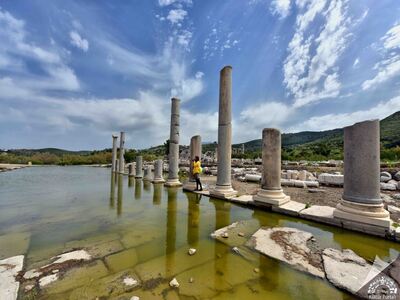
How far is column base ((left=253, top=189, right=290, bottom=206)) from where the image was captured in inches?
231

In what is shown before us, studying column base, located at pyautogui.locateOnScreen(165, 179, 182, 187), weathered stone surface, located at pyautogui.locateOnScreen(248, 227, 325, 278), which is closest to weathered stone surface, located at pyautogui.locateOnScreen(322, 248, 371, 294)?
weathered stone surface, located at pyautogui.locateOnScreen(248, 227, 325, 278)

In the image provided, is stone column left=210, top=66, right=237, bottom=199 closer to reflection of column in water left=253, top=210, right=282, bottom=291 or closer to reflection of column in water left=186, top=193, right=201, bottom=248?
reflection of column in water left=186, top=193, right=201, bottom=248

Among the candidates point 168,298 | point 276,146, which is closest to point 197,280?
point 168,298

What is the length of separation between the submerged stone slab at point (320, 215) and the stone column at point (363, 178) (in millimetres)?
175

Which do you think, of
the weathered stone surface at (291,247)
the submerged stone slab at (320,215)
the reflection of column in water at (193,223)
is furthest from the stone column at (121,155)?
the weathered stone surface at (291,247)

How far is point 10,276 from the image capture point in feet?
8.08

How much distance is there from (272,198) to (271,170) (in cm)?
88

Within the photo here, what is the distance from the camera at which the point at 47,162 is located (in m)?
44.2

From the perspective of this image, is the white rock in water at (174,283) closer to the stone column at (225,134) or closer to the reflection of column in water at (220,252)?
the reflection of column in water at (220,252)

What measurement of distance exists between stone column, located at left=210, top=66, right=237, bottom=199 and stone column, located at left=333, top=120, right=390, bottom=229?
3987mm

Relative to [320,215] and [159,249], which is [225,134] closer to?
[320,215]

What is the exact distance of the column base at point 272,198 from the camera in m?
5.86

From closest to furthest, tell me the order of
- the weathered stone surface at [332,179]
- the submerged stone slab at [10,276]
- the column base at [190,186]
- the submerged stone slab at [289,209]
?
the submerged stone slab at [10,276] → the submerged stone slab at [289,209] → the column base at [190,186] → the weathered stone surface at [332,179]

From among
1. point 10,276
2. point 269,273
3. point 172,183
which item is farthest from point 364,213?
point 172,183
